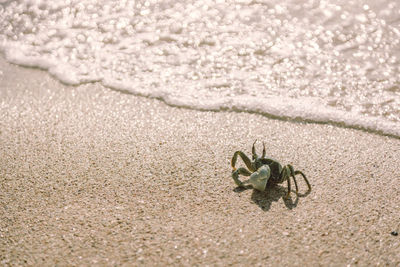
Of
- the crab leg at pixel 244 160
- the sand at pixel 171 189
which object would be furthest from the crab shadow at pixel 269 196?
the crab leg at pixel 244 160

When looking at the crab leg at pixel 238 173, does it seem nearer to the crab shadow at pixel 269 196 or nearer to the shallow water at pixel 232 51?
the crab shadow at pixel 269 196

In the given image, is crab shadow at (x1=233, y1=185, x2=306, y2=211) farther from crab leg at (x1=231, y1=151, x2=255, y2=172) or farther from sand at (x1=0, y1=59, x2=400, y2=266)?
crab leg at (x1=231, y1=151, x2=255, y2=172)

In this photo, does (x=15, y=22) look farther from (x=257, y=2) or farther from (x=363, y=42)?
(x=363, y=42)

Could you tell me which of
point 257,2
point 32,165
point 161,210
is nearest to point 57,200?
point 32,165

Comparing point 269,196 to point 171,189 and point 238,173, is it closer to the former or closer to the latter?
point 238,173


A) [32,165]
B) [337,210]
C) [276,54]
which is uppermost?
[276,54]

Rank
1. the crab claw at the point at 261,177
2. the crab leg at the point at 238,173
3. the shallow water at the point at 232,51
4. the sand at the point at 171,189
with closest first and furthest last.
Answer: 1. the sand at the point at 171,189
2. the crab claw at the point at 261,177
3. the crab leg at the point at 238,173
4. the shallow water at the point at 232,51
